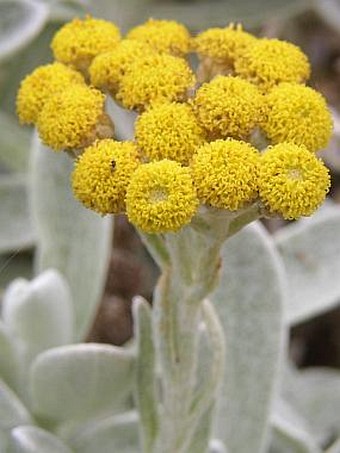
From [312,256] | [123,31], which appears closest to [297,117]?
[312,256]

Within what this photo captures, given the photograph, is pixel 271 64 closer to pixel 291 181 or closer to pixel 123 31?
pixel 291 181

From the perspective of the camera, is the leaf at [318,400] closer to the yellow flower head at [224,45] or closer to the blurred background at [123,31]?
the blurred background at [123,31]

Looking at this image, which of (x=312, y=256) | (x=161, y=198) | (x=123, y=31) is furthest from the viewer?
(x=123, y=31)

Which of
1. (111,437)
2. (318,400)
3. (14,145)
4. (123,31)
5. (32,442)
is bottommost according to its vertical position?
(318,400)

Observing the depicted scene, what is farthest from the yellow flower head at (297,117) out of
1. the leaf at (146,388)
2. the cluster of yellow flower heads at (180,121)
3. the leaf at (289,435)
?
the leaf at (289,435)

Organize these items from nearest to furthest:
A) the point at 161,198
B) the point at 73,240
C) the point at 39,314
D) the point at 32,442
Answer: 1. the point at 161,198
2. the point at 32,442
3. the point at 39,314
4. the point at 73,240

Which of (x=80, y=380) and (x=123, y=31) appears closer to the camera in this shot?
(x=80, y=380)

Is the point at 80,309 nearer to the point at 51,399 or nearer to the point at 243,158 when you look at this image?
the point at 51,399
